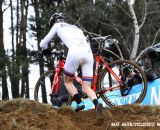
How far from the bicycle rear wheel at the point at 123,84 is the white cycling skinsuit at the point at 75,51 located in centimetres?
93

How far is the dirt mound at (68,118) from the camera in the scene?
20.9 feet

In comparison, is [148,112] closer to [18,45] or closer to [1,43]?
[1,43]

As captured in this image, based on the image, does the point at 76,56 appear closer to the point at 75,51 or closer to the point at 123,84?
the point at 75,51

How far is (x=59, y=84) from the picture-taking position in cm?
906

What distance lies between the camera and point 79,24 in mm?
28328

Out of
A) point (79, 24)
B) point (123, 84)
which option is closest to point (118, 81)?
point (123, 84)

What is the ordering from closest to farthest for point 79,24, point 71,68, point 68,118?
point 68,118 < point 71,68 < point 79,24

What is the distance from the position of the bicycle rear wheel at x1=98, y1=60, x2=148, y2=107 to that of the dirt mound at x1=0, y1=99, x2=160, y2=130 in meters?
0.97

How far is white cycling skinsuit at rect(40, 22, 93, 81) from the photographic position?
7492 millimetres

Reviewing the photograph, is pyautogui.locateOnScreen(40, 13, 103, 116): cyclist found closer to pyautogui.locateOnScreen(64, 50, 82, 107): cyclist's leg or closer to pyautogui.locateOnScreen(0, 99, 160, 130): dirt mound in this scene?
pyautogui.locateOnScreen(64, 50, 82, 107): cyclist's leg

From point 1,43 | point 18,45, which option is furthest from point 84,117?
point 18,45

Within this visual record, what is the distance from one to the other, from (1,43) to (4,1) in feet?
11.7

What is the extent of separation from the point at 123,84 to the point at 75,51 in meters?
1.36

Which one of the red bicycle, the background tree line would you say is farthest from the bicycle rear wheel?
the background tree line
